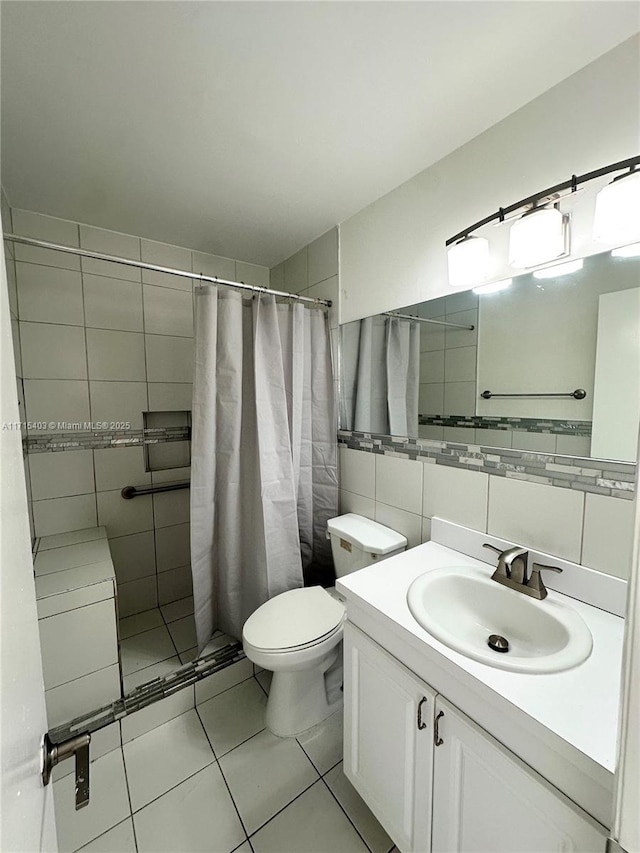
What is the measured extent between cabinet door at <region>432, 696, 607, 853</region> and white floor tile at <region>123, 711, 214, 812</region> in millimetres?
935

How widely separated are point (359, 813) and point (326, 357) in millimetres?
1838

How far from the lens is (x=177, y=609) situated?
2.07 metres

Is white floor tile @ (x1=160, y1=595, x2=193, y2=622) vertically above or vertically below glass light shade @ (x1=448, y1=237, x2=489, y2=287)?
below

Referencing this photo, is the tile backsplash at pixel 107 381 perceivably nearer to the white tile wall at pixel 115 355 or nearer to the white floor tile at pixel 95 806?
the white tile wall at pixel 115 355

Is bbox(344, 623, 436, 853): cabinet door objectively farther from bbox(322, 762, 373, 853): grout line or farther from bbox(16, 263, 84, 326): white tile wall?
bbox(16, 263, 84, 326): white tile wall

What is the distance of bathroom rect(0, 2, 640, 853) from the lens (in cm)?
81

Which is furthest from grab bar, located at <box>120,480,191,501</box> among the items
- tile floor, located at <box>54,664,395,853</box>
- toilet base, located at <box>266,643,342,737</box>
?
toilet base, located at <box>266,643,342,737</box>

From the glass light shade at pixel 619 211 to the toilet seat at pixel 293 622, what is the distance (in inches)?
60.8

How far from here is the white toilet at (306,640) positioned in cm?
125

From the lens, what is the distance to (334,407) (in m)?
1.85

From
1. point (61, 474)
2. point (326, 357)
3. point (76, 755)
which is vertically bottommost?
point (76, 755)

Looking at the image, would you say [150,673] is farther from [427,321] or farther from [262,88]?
[262,88]

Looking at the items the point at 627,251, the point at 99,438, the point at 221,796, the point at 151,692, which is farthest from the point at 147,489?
the point at 627,251

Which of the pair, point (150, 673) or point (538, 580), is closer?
point (538, 580)
